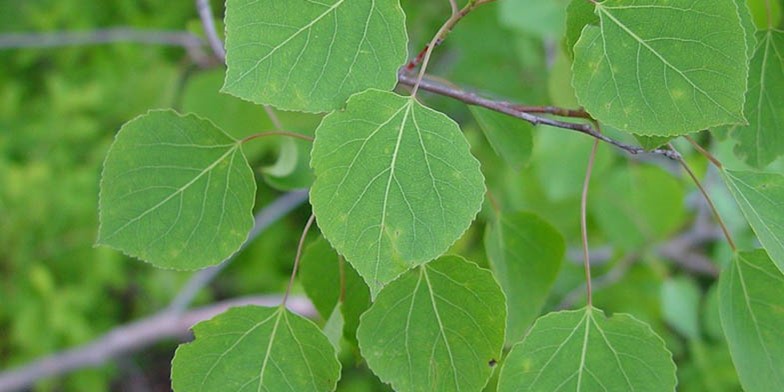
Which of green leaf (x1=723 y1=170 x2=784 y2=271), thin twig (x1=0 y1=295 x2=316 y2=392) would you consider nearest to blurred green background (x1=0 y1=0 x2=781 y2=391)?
thin twig (x1=0 y1=295 x2=316 y2=392)

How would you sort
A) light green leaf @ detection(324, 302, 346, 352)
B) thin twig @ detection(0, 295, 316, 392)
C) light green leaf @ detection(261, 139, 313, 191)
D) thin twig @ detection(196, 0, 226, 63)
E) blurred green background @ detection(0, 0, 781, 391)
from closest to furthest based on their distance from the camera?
light green leaf @ detection(324, 302, 346, 352) → light green leaf @ detection(261, 139, 313, 191) → thin twig @ detection(196, 0, 226, 63) → thin twig @ detection(0, 295, 316, 392) → blurred green background @ detection(0, 0, 781, 391)

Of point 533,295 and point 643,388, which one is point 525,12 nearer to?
point 533,295

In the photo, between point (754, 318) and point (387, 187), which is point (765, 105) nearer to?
point (754, 318)

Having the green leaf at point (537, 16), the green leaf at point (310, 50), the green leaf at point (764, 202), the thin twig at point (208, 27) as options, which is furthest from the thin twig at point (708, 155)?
the green leaf at point (537, 16)

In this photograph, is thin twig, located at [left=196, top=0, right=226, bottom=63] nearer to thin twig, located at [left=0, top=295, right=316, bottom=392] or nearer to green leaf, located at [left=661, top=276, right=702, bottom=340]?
thin twig, located at [left=0, top=295, right=316, bottom=392]

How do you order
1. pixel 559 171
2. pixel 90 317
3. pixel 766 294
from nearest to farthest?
pixel 766 294 → pixel 559 171 → pixel 90 317

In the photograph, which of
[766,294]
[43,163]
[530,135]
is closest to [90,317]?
Answer: [43,163]
